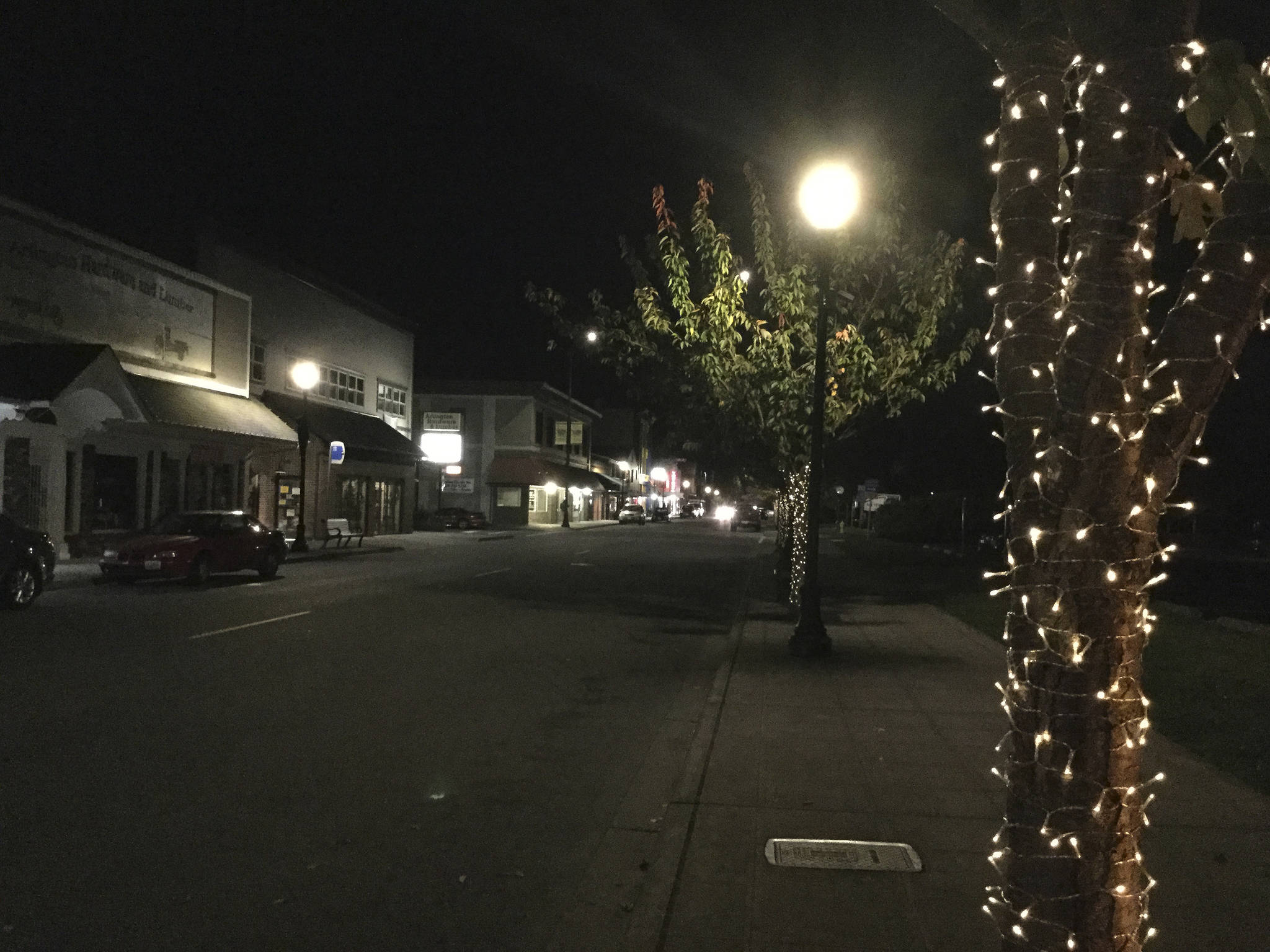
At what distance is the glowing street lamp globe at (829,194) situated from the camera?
12031 millimetres

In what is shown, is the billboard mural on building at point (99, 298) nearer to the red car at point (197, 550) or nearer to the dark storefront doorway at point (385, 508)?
the red car at point (197, 550)

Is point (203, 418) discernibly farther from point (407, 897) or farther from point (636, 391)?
point (407, 897)

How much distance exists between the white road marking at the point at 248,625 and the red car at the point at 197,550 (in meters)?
5.41

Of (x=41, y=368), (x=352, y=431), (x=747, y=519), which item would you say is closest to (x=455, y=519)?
(x=352, y=431)

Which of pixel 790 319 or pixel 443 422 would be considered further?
pixel 443 422

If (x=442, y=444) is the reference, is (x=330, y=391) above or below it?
above

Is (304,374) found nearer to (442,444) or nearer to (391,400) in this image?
(391,400)

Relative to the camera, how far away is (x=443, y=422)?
6594cm

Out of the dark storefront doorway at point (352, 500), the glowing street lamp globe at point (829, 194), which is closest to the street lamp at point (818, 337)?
the glowing street lamp globe at point (829, 194)

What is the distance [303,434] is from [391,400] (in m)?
16.9

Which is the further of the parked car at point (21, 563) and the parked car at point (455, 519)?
the parked car at point (455, 519)

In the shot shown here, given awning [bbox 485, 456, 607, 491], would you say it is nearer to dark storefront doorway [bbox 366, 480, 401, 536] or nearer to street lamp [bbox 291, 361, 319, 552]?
dark storefront doorway [bbox 366, 480, 401, 536]

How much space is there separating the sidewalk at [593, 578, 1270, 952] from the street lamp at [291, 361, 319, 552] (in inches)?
938

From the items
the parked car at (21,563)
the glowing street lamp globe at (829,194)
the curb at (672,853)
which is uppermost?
the glowing street lamp globe at (829,194)
